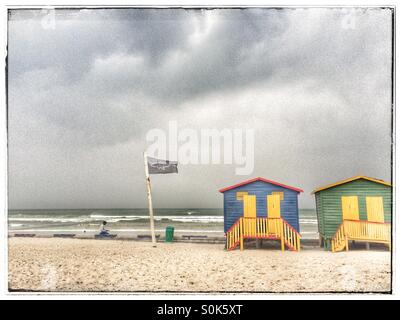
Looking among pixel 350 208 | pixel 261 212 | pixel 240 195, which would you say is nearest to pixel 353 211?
pixel 350 208

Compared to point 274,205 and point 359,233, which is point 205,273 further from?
point 359,233

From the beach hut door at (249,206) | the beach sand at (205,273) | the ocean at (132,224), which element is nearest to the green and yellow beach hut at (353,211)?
the beach sand at (205,273)

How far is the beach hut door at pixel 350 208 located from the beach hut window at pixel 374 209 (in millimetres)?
366

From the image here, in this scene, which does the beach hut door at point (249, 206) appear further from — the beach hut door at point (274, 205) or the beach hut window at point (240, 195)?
the beach hut door at point (274, 205)

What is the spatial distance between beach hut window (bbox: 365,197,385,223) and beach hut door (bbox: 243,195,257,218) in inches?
139

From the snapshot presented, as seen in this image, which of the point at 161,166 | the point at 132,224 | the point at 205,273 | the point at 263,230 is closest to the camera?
the point at 205,273

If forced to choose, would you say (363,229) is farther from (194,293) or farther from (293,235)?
(194,293)

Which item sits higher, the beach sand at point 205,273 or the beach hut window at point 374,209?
the beach hut window at point 374,209

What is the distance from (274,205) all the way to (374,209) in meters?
3.05

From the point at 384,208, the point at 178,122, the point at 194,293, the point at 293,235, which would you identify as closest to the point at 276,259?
the point at 293,235

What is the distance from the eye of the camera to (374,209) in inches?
395

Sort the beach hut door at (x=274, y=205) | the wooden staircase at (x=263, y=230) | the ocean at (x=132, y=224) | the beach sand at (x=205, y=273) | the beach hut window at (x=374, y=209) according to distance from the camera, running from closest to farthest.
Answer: the beach sand at (x=205, y=273), the beach hut window at (x=374, y=209), the wooden staircase at (x=263, y=230), the beach hut door at (x=274, y=205), the ocean at (x=132, y=224)

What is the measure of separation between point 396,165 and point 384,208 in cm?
321

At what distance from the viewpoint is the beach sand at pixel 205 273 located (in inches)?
295
